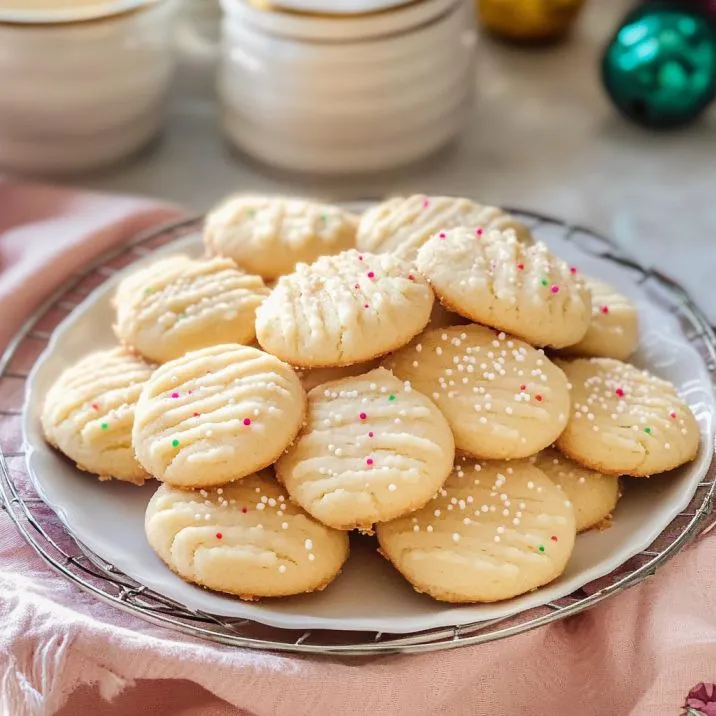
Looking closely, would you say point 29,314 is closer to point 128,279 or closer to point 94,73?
point 128,279

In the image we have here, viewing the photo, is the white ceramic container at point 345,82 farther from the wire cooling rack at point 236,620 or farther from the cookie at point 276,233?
the wire cooling rack at point 236,620

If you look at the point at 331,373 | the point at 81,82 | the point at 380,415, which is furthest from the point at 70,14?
the point at 380,415

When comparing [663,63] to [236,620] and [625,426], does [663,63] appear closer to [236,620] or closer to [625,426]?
[625,426]

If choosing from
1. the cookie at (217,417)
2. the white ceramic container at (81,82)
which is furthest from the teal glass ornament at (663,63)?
the cookie at (217,417)

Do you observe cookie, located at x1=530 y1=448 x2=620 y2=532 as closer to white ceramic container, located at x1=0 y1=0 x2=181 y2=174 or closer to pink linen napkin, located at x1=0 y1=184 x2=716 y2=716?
pink linen napkin, located at x1=0 y1=184 x2=716 y2=716

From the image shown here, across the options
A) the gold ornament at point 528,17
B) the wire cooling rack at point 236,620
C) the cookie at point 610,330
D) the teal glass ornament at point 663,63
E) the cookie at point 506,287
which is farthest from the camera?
the gold ornament at point 528,17

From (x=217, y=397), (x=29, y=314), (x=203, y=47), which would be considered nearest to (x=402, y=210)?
(x=217, y=397)
